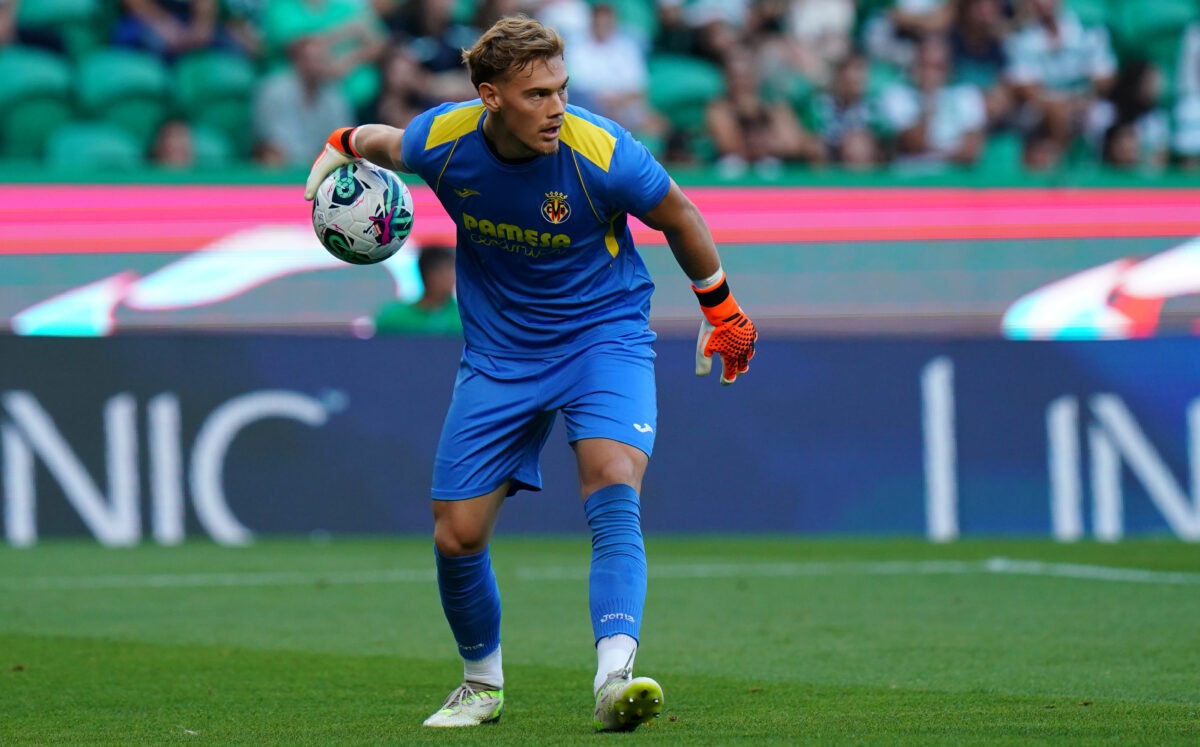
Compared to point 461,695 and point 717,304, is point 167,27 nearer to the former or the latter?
point 717,304

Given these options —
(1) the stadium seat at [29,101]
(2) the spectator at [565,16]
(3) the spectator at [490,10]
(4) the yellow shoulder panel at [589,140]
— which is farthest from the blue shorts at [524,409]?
(2) the spectator at [565,16]

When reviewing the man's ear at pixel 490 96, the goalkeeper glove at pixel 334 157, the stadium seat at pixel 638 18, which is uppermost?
the stadium seat at pixel 638 18

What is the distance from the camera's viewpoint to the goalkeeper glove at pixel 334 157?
5914 millimetres

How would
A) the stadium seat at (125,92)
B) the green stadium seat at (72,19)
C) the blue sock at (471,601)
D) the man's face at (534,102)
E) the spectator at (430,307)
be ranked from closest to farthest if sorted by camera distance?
the man's face at (534,102) < the blue sock at (471,601) < the spectator at (430,307) < the stadium seat at (125,92) < the green stadium seat at (72,19)

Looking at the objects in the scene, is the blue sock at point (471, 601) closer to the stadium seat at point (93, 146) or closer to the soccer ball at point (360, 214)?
the soccer ball at point (360, 214)

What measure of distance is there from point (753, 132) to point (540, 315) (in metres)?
9.72

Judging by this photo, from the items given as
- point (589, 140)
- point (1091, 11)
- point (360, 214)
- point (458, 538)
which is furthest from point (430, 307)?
point (1091, 11)

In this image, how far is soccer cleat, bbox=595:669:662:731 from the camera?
15.9 feet

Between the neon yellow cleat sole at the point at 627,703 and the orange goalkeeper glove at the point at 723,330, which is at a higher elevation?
the orange goalkeeper glove at the point at 723,330

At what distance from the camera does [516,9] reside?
15.1 m

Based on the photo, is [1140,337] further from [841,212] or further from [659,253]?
[659,253]

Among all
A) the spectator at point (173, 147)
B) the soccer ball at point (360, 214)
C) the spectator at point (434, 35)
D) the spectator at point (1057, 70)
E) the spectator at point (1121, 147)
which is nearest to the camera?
the soccer ball at point (360, 214)

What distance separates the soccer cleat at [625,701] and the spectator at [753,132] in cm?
1001

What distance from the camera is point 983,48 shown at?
1628cm
